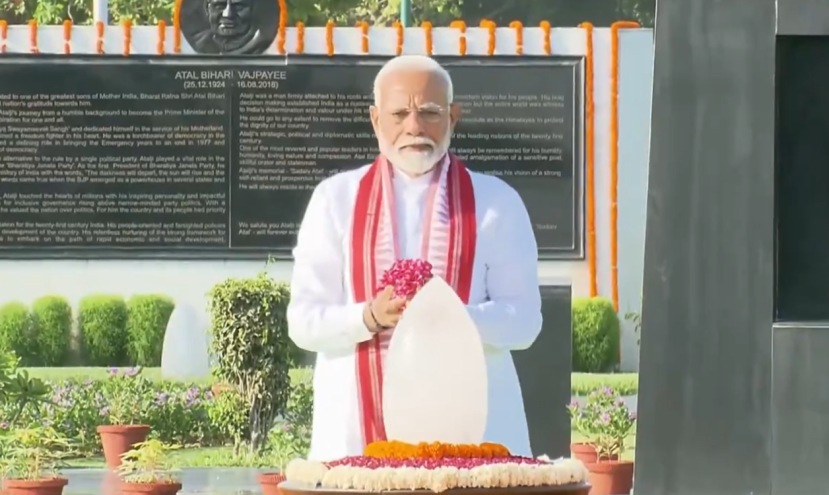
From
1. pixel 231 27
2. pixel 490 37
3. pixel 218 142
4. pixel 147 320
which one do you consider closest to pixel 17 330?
pixel 147 320

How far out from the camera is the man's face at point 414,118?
16.6ft

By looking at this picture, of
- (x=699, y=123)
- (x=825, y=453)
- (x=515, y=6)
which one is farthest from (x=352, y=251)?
(x=515, y=6)

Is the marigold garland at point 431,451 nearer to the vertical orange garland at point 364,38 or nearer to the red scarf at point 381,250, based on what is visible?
the red scarf at point 381,250

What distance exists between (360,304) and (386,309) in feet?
1.15

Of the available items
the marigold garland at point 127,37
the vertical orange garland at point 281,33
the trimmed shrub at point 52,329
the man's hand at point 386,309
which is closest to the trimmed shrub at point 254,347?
the trimmed shrub at point 52,329

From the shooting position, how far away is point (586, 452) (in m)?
7.50

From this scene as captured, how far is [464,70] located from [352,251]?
8.40 feet

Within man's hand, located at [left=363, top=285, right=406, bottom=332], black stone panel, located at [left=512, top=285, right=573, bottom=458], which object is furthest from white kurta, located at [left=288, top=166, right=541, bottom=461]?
black stone panel, located at [left=512, top=285, right=573, bottom=458]

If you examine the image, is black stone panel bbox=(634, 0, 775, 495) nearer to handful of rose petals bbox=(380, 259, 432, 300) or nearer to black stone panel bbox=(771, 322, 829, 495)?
black stone panel bbox=(771, 322, 829, 495)

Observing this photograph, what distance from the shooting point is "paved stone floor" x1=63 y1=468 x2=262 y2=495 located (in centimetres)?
739

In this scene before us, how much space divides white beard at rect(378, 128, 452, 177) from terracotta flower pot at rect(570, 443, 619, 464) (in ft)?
8.68

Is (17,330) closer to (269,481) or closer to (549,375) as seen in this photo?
(269,481)

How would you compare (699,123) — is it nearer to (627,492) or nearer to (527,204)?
(527,204)

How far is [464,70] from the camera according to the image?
7.49 meters
